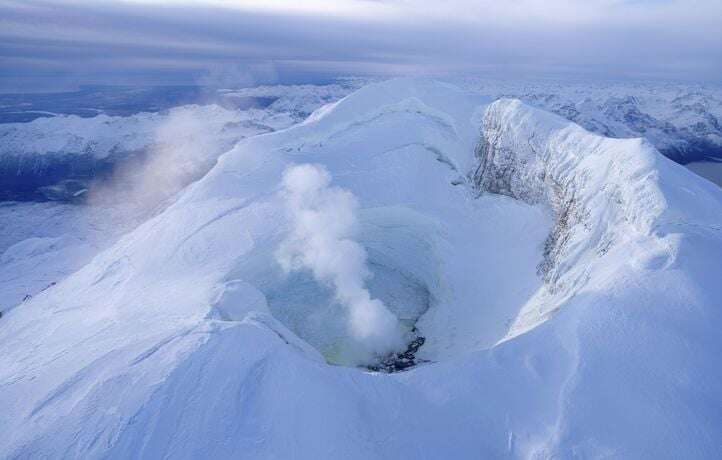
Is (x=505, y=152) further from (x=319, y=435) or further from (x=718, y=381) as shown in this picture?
(x=319, y=435)

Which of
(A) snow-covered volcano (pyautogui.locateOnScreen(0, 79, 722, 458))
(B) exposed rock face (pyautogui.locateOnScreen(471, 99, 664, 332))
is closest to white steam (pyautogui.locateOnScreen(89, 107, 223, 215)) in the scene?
(A) snow-covered volcano (pyautogui.locateOnScreen(0, 79, 722, 458))

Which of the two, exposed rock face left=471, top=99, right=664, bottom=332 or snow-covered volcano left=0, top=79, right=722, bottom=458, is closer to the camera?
snow-covered volcano left=0, top=79, right=722, bottom=458

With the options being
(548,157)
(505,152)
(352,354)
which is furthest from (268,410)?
(505,152)

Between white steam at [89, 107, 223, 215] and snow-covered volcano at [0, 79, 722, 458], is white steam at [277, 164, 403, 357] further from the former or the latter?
Answer: white steam at [89, 107, 223, 215]

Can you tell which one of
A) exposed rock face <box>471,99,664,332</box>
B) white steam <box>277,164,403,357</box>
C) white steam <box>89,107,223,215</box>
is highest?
exposed rock face <box>471,99,664,332</box>

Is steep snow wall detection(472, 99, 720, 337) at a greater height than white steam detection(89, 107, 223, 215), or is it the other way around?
steep snow wall detection(472, 99, 720, 337)

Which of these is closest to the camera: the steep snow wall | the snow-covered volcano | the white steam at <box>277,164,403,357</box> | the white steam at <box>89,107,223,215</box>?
the snow-covered volcano

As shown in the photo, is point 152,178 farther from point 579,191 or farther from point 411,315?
point 579,191
